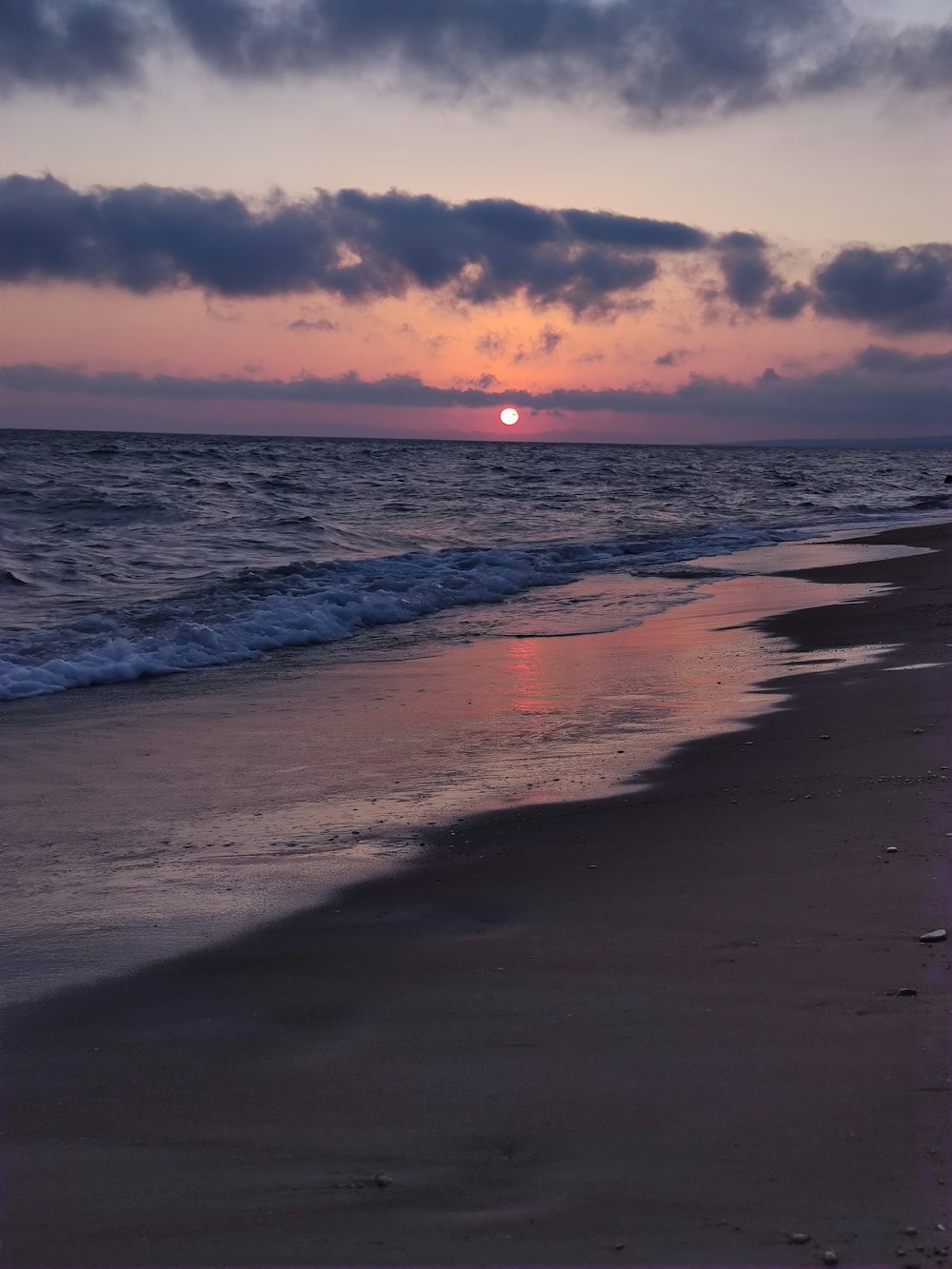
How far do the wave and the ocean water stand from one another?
32mm

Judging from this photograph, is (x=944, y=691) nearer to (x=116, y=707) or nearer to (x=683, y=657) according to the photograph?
(x=683, y=657)

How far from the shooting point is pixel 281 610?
1271cm

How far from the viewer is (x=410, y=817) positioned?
534 centimetres

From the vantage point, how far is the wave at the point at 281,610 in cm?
999

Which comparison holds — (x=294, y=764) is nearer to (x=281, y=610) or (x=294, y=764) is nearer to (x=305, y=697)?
(x=305, y=697)

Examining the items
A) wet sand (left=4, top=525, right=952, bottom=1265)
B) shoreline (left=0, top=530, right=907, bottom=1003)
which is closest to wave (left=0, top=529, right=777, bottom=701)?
shoreline (left=0, top=530, right=907, bottom=1003)

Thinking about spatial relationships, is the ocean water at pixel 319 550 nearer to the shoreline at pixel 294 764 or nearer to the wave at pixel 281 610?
the wave at pixel 281 610

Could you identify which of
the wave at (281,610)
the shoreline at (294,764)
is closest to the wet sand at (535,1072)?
the shoreline at (294,764)

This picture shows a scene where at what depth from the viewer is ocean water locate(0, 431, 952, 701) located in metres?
11.8

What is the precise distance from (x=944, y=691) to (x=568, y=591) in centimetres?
940

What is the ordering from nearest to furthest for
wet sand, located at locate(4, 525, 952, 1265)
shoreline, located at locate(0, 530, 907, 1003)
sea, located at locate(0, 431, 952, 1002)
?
1. wet sand, located at locate(4, 525, 952, 1265)
2. shoreline, located at locate(0, 530, 907, 1003)
3. sea, located at locate(0, 431, 952, 1002)

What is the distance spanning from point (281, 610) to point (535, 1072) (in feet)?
33.5

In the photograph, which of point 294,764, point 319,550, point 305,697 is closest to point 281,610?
point 305,697

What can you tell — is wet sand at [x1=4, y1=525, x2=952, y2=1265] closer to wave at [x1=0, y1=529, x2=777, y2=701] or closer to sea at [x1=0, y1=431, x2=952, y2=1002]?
Result: sea at [x1=0, y1=431, x2=952, y2=1002]
